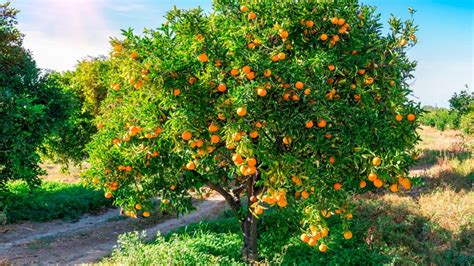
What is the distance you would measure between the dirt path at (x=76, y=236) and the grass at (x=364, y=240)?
1.74 meters

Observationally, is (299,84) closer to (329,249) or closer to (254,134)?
(254,134)

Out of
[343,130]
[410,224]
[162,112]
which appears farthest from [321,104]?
[410,224]

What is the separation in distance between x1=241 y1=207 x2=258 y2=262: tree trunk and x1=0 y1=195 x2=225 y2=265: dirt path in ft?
13.5

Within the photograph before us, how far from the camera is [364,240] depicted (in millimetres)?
10148

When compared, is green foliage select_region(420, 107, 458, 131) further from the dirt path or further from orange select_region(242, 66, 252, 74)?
orange select_region(242, 66, 252, 74)

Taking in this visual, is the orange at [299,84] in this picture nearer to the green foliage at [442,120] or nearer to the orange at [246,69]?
the orange at [246,69]

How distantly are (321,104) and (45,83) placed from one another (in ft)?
36.8

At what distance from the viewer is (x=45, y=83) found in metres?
14.7

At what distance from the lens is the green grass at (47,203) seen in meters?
15.4

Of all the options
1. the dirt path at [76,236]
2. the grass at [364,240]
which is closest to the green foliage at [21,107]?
the dirt path at [76,236]

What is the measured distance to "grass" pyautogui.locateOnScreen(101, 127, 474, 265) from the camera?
859cm

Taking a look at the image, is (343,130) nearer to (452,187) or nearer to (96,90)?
(452,187)

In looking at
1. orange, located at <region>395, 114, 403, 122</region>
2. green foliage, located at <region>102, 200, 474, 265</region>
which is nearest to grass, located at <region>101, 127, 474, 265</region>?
green foliage, located at <region>102, 200, 474, 265</region>

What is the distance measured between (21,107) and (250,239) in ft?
25.2
